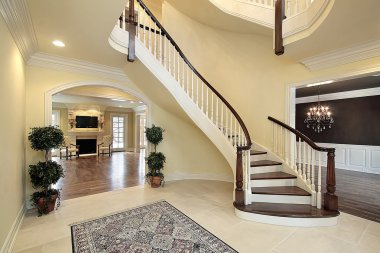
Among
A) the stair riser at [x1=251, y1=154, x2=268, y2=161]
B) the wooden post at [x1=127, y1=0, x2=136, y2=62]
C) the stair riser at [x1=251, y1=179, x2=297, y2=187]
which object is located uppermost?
the wooden post at [x1=127, y1=0, x2=136, y2=62]

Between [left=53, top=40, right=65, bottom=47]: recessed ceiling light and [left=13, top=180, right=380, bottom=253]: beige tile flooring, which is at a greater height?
[left=53, top=40, right=65, bottom=47]: recessed ceiling light

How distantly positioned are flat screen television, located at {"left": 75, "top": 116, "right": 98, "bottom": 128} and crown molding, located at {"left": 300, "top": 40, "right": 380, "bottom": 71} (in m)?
9.41

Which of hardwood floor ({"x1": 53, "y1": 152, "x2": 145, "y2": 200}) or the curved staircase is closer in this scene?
the curved staircase

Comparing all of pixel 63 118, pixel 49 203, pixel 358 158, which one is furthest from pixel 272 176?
pixel 63 118

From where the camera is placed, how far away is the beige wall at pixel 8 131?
1.94 m

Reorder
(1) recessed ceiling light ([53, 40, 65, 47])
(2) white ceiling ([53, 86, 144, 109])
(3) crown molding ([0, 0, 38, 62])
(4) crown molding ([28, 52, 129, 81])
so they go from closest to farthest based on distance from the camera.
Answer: (3) crown molding ([0, 0, 38, 62])
(1) recessed ceiling light ([53, 40, 65, 47])
(4) crown molding ([28, 52, 129, 81])
(2) white ceiling ([53, 86, 144, 109])

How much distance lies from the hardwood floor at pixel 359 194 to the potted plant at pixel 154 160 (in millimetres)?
3649

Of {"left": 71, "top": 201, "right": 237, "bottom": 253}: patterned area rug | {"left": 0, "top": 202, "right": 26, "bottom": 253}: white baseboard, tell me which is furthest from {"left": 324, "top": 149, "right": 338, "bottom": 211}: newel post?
{"left": 0, "top": 202, "right": 26, "bottom": 253}: white baseboard

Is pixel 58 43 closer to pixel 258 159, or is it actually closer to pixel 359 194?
pixel 258 159

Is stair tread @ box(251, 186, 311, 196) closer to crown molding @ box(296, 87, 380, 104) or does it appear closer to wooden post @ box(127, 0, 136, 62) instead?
wooden post @ box(127, 0, 136, 62)

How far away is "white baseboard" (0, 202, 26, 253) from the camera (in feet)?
6.62

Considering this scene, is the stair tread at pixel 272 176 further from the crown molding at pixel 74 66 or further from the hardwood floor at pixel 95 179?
the crown molding at pixel 74 66

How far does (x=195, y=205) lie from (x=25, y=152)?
3.19 meters

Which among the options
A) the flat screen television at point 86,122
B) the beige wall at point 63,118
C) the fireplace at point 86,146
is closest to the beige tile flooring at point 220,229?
the fireplace at point 86,146
